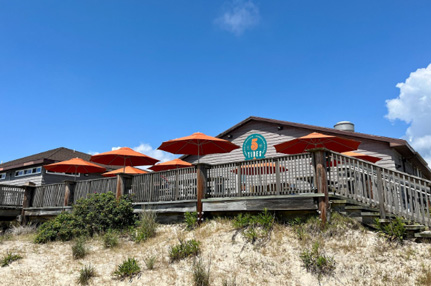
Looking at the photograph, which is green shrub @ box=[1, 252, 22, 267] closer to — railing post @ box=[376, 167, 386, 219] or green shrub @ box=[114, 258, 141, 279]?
green shrub @ box=[114, 258, 141, 279]

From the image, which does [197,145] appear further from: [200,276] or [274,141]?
[274,141]

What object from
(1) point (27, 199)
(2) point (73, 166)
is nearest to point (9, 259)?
(2) point (73, 166)

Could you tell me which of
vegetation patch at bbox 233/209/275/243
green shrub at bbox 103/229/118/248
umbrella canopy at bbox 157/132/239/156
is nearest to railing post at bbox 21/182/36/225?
green shrub at bbox 103/229/118/248

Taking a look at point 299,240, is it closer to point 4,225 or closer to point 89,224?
point 89,224

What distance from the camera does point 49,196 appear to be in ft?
48.4

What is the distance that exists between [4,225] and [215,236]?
493 inches

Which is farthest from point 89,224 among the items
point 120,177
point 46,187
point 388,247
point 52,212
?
point 388,247

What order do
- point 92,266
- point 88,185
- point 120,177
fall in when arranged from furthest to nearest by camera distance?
point 88,185
point 120,177
point 92,266

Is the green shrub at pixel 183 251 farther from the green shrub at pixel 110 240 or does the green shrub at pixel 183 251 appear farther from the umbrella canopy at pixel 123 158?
the umbrella canopy at pixel 123 158

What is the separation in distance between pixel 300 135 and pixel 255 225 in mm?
8469

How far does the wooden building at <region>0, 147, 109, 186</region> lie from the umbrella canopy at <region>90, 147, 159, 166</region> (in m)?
10.1

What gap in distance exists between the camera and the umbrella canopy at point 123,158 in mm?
13087

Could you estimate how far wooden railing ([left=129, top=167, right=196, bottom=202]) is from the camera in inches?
418

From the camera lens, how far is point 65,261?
352 inches
